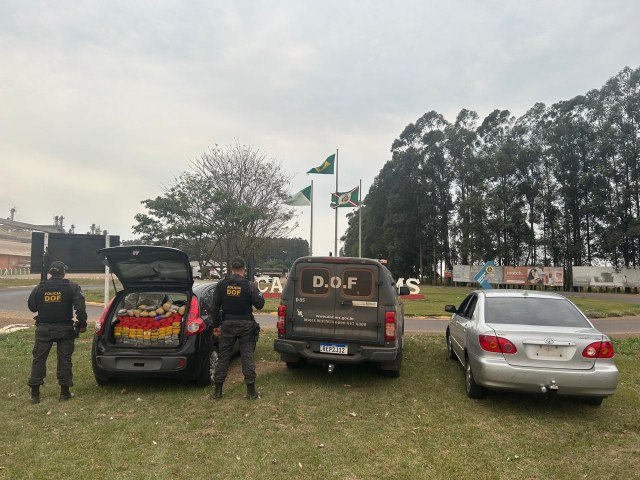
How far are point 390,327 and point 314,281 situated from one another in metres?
1.29

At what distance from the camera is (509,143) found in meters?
45.8

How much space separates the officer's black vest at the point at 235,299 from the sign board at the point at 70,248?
7.17 m

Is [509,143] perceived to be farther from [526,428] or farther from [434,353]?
[526,428]

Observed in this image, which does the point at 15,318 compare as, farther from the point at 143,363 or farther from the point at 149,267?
the point at 143,363

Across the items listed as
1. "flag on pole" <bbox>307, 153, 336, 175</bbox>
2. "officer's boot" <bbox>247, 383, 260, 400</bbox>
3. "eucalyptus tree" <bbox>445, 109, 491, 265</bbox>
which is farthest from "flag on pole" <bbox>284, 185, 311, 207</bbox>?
"eucalyptus tree" <bbox>445, 109, 491, 265</bbox>

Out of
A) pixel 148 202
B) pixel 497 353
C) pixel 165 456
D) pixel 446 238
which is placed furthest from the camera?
pixel 446 238

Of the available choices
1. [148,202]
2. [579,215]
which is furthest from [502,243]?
[148,202]

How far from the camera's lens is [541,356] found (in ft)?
17.6

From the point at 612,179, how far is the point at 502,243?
11.1 meters

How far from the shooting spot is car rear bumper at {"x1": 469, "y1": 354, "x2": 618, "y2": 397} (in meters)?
5.21

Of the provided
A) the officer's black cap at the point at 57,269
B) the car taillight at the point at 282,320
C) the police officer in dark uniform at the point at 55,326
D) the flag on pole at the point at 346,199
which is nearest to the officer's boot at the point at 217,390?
the car taillight at the point at 282,320

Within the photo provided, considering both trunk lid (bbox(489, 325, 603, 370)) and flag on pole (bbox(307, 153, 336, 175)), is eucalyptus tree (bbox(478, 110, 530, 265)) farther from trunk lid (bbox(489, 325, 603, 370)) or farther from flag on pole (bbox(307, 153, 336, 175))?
trunk lid (bbox(489, 325, 603, 370))

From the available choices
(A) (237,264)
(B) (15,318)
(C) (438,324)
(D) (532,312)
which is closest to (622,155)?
(C) (438,324)

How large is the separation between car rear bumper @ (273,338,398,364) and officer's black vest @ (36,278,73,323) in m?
2.88
